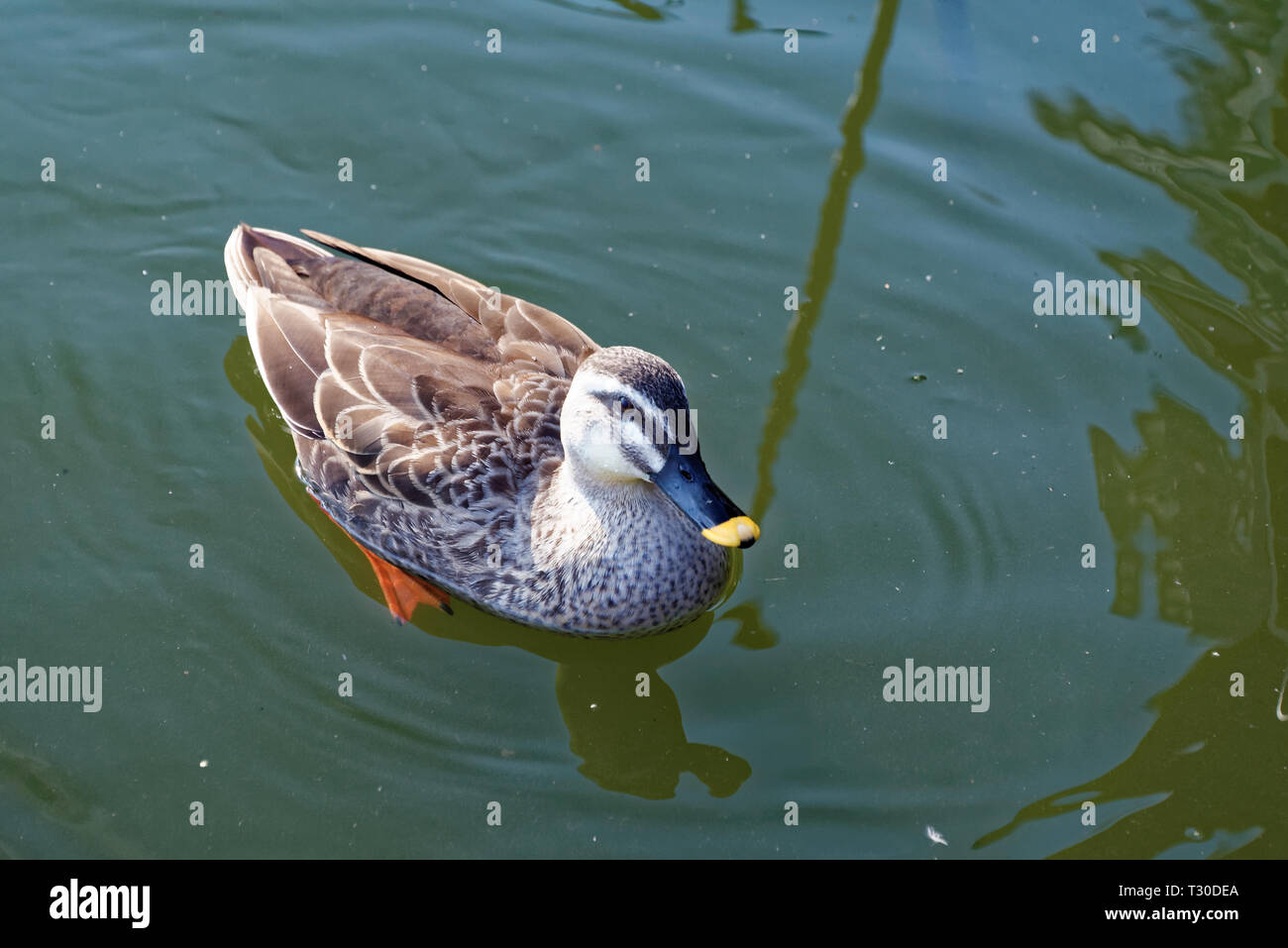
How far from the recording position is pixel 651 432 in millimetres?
5449

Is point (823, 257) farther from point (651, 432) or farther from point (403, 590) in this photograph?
point (403, 590)

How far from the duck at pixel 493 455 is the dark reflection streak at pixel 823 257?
74 centimetres

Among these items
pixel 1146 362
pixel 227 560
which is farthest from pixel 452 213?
pixel 1146 362

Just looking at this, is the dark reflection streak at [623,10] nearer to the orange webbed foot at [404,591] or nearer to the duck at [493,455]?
the duck at [493,455]

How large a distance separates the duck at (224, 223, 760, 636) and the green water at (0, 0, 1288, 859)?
0.33 m

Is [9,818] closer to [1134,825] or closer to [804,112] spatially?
[1134,825]

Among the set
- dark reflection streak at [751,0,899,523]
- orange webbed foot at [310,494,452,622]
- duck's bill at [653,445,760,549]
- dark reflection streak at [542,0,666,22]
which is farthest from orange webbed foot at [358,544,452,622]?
dark reflection streak at [542,0,666,22]

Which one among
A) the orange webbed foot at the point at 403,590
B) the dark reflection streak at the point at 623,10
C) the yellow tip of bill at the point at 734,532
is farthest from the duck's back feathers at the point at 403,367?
the dark reflection streak at the point at 623,10

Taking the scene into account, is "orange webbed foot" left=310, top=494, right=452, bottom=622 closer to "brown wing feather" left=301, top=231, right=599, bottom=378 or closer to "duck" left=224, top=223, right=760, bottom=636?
"duck" left=224, top=223, right=760, bottom=636

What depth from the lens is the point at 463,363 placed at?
20.7 feet

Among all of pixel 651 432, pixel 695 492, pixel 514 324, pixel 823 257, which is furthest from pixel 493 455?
pixel 823 257

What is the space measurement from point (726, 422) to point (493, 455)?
158cm

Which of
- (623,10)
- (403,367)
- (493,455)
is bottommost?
(493,455)

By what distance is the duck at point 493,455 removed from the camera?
5625 millimetres
